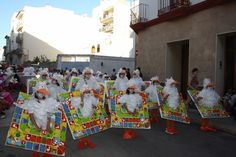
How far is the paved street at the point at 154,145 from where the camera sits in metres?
7.32

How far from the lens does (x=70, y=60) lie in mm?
31078

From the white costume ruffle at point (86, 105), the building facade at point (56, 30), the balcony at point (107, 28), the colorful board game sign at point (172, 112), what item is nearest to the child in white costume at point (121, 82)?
the colorful board game sign at point (172, 112)

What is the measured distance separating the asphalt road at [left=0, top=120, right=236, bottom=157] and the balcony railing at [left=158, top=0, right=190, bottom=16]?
8.00 m

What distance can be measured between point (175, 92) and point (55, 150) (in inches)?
185

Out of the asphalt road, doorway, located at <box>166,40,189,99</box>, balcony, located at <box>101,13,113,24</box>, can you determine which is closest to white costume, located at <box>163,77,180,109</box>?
the asphalt road

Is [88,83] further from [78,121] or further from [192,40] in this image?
[192,40]

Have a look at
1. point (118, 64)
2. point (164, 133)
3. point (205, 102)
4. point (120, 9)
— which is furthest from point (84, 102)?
point (120, 9)

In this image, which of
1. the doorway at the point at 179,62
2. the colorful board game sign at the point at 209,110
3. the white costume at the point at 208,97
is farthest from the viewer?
the doorway at the point at 179,62

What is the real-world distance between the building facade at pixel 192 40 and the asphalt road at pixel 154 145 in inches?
203

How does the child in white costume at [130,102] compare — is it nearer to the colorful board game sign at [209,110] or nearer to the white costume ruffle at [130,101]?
the white costume ruffle at [130,101]

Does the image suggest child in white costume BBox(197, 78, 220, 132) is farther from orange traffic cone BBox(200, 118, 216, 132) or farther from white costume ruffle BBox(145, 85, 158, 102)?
white costume ruffle BBox(145, 85, 158, 102)

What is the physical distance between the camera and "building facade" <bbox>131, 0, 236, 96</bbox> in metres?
14.2

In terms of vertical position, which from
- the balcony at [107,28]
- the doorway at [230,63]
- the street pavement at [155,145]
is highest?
the balcony at [107,28]

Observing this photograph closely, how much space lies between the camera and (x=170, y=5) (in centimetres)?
1717
